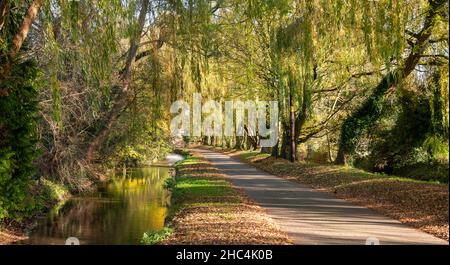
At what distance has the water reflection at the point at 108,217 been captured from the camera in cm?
1313

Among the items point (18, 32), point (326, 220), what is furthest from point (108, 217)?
point (326, 220)

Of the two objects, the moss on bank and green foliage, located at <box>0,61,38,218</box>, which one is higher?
green foliage, located at <box>0,61,38,218</box>

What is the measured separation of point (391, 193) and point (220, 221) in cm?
602

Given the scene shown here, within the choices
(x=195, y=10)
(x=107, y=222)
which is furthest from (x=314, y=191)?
(x=195, y=10)

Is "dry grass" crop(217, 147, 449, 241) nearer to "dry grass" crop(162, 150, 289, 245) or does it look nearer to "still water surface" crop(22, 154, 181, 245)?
"dry grass" crop(162, 150, 289, 245)

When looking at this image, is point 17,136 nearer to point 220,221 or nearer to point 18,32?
point 18,32

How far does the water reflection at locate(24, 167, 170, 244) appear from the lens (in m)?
13.1

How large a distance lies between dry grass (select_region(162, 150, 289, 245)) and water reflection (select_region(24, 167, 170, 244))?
1227 millimetres

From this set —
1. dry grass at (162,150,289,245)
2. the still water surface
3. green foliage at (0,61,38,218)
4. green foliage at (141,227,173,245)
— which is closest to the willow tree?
green foliage at (0,61,38,218)

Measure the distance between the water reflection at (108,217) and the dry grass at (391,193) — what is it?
5.64m

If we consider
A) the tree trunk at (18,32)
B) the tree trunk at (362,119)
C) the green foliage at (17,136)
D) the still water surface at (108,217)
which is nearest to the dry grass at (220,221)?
the still water surface at (108,217)

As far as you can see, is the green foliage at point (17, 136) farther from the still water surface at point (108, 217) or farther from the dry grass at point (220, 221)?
the dry grass at point (220, 221)

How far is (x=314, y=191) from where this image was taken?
1716cm

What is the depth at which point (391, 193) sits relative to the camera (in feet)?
48.0
